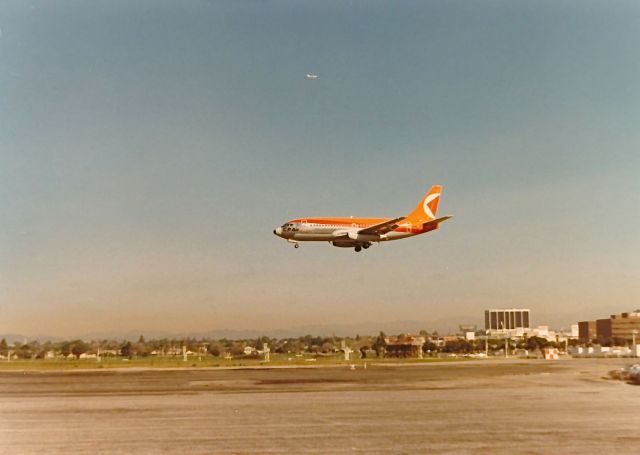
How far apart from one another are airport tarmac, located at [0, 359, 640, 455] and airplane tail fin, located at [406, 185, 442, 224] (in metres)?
20.1

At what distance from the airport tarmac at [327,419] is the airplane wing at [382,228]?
16767 millimetres

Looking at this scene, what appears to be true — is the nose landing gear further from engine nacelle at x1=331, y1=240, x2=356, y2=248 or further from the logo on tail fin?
the logo on tail fin

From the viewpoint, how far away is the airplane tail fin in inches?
2741

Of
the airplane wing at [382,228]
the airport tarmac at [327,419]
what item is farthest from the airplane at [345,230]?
the airport tarmac at [327,419]

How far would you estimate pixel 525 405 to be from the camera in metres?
40.2

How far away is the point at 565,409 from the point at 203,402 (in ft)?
78.1

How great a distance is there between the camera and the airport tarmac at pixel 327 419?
1030 inches

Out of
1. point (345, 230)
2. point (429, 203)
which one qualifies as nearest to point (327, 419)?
point (345, 230)

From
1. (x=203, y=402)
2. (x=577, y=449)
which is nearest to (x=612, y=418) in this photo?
(x=577, y=449)

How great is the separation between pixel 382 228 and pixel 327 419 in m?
34.1

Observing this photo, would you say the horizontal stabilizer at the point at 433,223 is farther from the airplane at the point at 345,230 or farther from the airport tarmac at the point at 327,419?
the airport tarmac at the point at 327,419

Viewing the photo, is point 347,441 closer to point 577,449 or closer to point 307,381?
point 577,449

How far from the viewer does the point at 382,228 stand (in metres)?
66.1

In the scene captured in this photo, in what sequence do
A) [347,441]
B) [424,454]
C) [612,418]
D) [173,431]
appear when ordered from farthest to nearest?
[612,418], [173,431], [347,441], [424,454]
